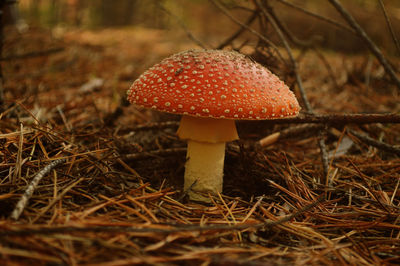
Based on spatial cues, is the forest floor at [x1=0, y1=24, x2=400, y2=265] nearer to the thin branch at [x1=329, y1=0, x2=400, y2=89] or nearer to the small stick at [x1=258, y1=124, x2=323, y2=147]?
the small stick at [x1=258, y1=124, x2=323, y2=147]

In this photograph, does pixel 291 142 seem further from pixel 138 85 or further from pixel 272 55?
pixel 138 85

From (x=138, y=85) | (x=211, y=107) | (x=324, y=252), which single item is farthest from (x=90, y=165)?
(x=324, y=252)

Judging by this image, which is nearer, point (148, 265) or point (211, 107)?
point (148, 265)

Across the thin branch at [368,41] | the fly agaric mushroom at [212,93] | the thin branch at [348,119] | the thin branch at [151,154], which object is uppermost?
the thin branch at [368,41]

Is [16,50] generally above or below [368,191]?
above

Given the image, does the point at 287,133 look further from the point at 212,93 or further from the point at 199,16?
the point at 199,16

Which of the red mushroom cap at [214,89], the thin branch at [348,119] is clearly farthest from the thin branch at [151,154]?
the thin branch at [348,119]

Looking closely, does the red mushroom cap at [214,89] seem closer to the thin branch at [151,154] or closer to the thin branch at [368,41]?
the thin branch at [151,154]
